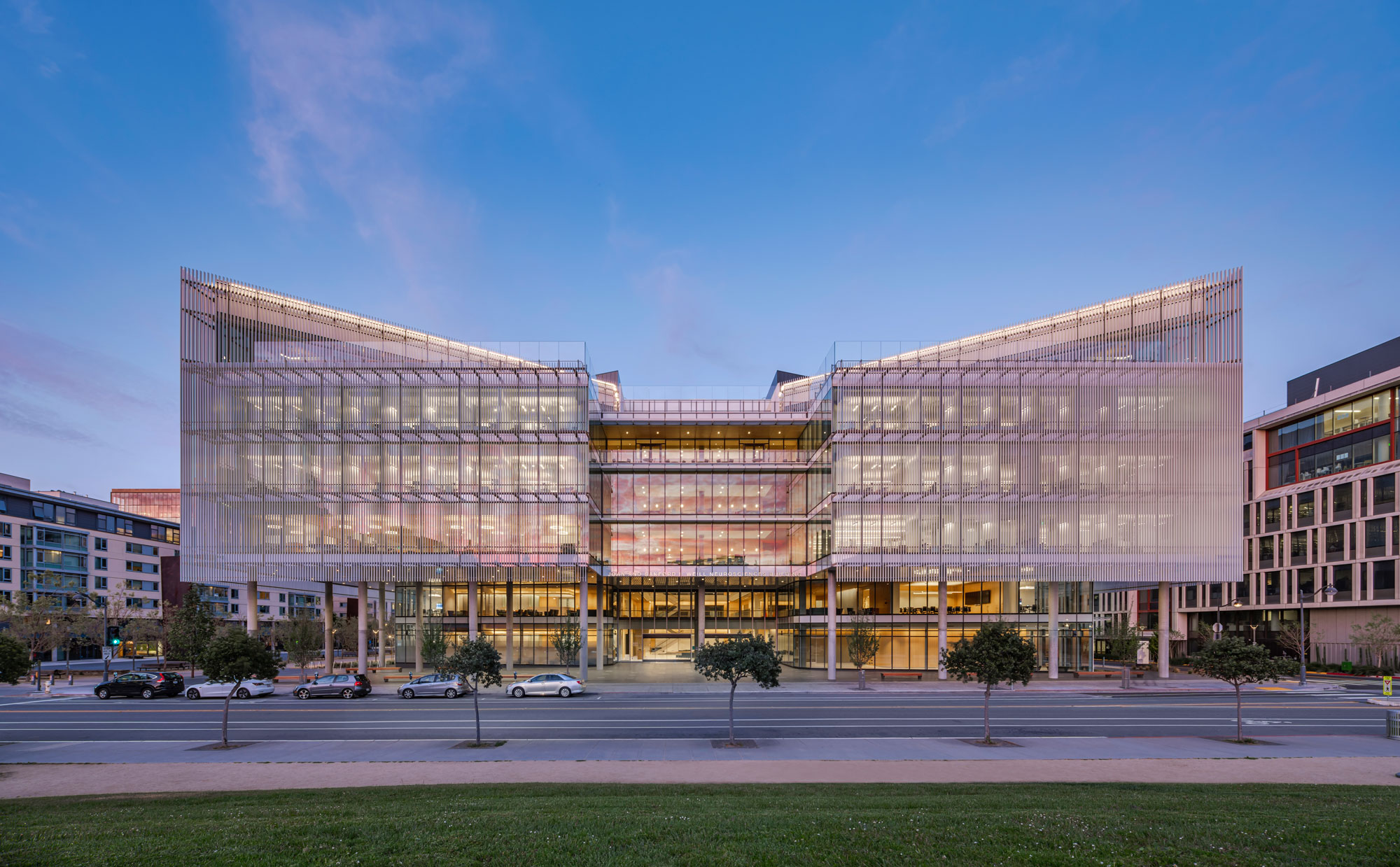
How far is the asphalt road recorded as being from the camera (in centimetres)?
2747

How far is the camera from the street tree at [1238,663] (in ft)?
86.6

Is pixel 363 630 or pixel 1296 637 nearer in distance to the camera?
pixel 363 630

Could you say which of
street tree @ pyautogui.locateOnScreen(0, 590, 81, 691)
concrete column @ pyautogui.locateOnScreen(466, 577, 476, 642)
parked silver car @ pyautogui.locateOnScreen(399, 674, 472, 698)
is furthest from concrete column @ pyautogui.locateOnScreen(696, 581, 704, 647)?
street tree @ pyautogui.locateOnScreen(0, 590, 81, 691)

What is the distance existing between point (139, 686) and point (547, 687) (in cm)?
2377

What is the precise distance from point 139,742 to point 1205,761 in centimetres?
3538

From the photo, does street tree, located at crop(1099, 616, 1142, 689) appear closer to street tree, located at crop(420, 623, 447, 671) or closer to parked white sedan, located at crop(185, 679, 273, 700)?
street tree, located at crop(420, 623, 447, 671)

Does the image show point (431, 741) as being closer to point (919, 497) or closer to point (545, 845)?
point (545, 845)

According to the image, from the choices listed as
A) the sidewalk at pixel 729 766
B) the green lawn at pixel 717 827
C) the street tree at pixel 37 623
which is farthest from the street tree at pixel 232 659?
the street tree at pixel 37 623

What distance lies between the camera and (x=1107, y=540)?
49.6m

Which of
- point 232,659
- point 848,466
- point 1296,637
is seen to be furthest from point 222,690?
point 1296,637

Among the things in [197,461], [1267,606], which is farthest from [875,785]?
[1267,606]

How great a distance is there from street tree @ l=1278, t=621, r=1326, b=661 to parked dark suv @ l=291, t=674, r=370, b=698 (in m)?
75.0

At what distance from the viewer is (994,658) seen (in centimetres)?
2575

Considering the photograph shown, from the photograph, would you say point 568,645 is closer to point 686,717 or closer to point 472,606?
point 472,606
